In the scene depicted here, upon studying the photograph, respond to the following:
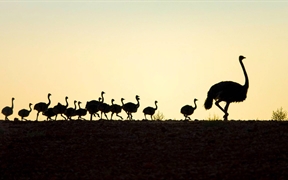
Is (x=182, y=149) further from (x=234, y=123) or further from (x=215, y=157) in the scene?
(x=234, y=123)

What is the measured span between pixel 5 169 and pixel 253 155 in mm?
6031

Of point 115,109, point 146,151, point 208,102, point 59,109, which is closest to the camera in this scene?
point 146,151

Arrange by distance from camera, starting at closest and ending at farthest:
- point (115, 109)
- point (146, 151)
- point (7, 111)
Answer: point (146, 151)
point (115, 109)
point (7, 111)

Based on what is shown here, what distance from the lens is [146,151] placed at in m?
22.9

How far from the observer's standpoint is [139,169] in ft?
69.4

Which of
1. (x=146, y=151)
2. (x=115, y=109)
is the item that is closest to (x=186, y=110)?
(x=115, y=109)

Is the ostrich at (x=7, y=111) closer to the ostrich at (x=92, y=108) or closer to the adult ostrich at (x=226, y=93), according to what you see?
the ostrich at (x=92, y=108)

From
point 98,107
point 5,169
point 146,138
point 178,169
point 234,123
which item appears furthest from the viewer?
point 98,107

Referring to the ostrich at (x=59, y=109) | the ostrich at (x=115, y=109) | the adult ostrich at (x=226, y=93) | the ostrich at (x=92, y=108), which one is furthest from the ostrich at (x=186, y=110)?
the adult ostrich at (x=226, y=93)

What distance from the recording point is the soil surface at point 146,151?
20781mm

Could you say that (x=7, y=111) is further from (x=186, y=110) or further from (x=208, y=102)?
(x=208, y=102)

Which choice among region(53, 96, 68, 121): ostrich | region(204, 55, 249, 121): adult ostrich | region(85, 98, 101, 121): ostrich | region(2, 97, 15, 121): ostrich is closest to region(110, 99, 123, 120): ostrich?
region(85, 98, 101, 121): ostrich

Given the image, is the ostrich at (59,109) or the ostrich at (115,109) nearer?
the ostrich at (59,109)

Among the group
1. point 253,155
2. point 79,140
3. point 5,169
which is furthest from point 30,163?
point 253,155
